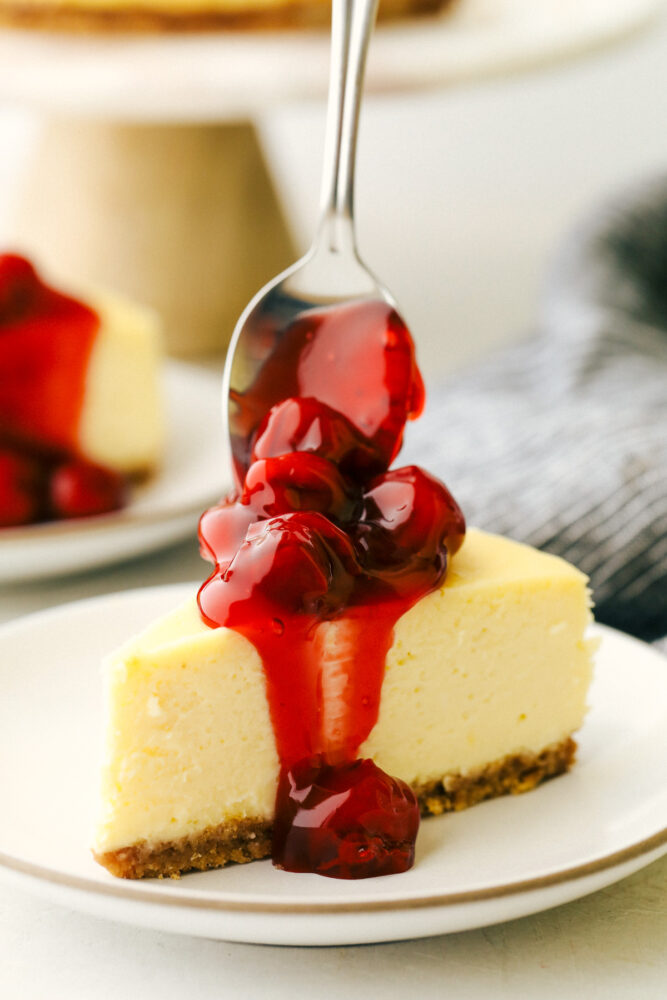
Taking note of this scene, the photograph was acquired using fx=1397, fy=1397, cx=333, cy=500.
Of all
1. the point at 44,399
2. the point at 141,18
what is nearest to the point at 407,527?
the point at 44,399

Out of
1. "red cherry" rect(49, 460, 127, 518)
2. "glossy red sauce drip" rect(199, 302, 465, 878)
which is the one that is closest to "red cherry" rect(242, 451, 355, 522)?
"glossy red sauce drip" rect(199, 302, 465, 878)

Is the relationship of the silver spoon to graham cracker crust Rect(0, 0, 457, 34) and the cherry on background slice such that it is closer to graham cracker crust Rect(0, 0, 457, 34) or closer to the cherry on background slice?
the cherry on background slice

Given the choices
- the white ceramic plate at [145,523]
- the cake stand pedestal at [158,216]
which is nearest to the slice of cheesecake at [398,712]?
the white ceramic plate at [145,523]

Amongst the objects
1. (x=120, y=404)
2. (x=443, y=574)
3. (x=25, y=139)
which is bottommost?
(x=25, y=139)

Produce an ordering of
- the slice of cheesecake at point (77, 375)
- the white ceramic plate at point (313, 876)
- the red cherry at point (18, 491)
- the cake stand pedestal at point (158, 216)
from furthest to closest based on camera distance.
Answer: the cake stand pedestal at point (158, 216) < the slice of cheesecake at point (77, 375) < the red cherry at point (18, 491) < the white ceramic plate at point (313, 876)

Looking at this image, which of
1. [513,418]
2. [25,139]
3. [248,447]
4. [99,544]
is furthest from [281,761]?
[25,139]

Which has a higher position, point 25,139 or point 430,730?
point 430,730

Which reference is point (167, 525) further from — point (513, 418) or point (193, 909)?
point (193, 909)

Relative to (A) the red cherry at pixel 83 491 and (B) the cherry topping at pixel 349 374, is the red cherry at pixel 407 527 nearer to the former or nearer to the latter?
(B) the cherry topping at pixel 349 374
